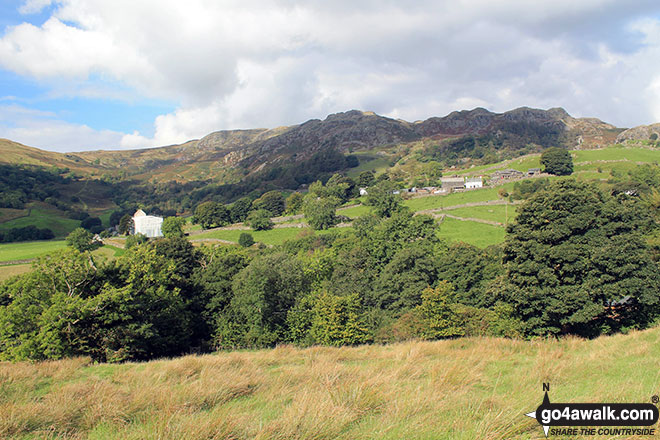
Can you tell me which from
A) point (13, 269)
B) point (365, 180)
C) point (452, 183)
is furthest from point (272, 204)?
point (13, 269)

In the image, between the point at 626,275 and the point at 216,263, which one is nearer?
the point at 626,275

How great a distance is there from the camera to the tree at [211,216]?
9219cm

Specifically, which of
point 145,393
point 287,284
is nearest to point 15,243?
point 287,284

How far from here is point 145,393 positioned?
6633 millimetres

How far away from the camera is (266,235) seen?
2972 inches

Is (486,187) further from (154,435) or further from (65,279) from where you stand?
(154,435)

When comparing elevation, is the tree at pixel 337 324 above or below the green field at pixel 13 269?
below

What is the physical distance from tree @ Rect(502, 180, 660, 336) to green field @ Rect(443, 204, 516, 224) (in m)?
42.2

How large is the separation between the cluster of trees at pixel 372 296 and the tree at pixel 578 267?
0.19 ft

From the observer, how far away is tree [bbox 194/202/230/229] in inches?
3629

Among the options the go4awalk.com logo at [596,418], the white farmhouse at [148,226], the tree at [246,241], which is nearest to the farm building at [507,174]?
the tree at [246,241]

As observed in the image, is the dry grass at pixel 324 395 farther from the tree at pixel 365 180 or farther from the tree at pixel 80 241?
the tree at pixel 365 180

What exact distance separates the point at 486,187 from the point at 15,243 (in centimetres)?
12096

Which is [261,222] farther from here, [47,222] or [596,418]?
[47,222]
